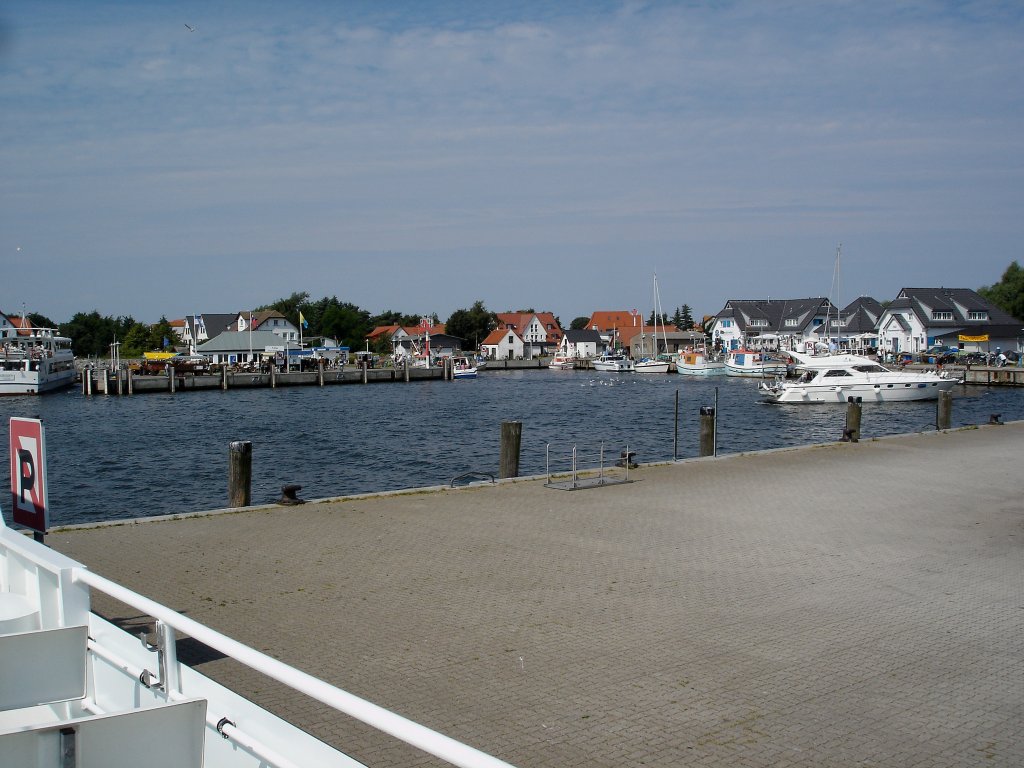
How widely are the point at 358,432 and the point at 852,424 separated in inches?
973

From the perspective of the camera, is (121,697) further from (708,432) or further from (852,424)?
(852,424)

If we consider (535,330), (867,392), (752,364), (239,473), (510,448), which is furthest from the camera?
(535,330)

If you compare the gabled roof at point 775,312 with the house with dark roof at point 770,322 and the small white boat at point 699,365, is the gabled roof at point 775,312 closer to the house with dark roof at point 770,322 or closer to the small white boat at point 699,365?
the house with dark roof at point 770,322

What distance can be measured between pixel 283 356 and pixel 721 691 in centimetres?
9852

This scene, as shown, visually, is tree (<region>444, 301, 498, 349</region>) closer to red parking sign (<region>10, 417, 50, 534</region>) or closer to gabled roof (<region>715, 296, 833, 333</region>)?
gabled roof (<region>715, 296, 833, 333</region>)

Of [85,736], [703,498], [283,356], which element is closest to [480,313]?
[283,356]

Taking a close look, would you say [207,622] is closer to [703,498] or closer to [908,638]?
[908,638]

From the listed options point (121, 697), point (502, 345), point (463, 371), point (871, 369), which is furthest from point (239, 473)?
point (502, 345)

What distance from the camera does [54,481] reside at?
28703 mm

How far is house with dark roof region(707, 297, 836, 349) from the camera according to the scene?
372 feet

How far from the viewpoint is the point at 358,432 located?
43062 mm

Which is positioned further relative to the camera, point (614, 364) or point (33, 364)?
point (614, 364)

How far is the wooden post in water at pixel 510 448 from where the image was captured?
59.2 ft

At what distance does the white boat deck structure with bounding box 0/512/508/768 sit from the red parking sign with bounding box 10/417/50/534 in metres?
1.92
